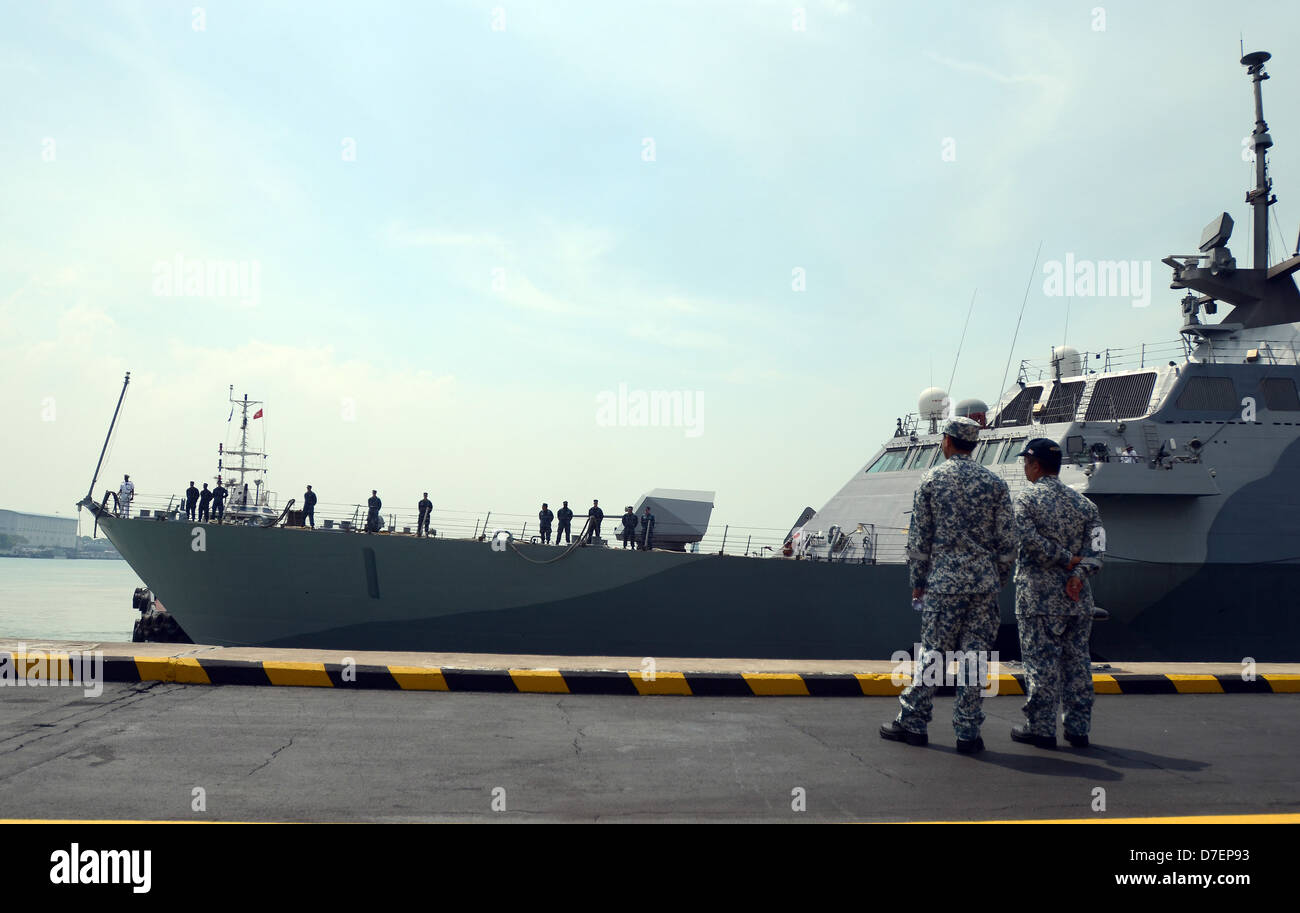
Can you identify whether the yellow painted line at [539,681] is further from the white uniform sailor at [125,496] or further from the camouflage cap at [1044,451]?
the white uniform sailor at [125,496]

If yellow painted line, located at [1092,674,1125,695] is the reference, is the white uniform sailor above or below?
above

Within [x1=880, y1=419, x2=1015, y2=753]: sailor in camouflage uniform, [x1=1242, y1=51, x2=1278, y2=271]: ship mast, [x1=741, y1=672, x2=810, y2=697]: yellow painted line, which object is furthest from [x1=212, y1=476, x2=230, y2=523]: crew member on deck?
[x1=1242, y1=51, x2=1278, y2=271]: ship mast

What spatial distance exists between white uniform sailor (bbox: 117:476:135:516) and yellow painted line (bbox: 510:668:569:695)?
13.0 meters

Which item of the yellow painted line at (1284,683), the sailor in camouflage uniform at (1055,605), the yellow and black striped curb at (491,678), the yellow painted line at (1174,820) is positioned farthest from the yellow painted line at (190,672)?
the yellow painted line at (1284,683)

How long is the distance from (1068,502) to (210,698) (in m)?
4.73

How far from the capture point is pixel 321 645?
14586 millimetres

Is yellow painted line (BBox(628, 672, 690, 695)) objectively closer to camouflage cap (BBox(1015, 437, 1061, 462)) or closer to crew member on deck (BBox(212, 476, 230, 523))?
camouflage cap (BBox(1015, 437, 1061, 462))

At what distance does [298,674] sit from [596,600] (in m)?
9.23

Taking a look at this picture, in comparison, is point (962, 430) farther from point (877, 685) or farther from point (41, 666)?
point (41, 666)

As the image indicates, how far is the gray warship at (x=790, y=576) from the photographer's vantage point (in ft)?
47.0

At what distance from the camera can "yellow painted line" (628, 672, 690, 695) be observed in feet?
18.4

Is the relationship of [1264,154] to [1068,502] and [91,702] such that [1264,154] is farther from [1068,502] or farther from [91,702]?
[91,702]

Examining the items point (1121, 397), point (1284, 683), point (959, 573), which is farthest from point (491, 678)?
point (1121, 397)
